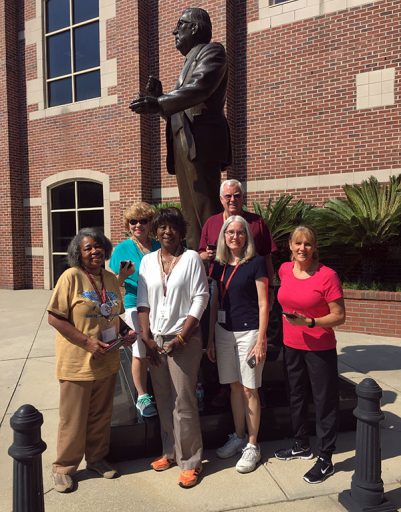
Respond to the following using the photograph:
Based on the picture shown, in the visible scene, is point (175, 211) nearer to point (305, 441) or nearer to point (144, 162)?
point (305, 441)

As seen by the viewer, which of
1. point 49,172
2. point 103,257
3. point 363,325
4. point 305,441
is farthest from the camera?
point 49,172

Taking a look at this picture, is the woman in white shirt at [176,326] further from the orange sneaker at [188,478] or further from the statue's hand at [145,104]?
the statue's hand at [145,104]

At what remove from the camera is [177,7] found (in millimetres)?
10914

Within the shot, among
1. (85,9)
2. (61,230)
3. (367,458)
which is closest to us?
(367,458)

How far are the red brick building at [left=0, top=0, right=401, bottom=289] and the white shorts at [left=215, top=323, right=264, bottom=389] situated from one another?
7352 millimetres

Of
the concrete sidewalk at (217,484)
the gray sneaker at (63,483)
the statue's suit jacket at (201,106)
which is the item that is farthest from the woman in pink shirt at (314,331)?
the gray sneaker at (63,483)

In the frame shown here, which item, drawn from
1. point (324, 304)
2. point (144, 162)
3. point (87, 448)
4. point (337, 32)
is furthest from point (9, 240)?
point (324, 304)

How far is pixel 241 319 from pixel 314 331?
500 mm

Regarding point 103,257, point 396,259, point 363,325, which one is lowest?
point 363,325

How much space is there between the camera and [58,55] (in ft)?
42.2

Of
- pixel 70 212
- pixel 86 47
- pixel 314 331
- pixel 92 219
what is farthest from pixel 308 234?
pixel 86 47

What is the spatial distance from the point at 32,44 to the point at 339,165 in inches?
400

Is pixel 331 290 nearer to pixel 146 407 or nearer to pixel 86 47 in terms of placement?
pixel 146 407

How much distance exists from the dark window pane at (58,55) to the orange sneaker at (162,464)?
1252 cm
